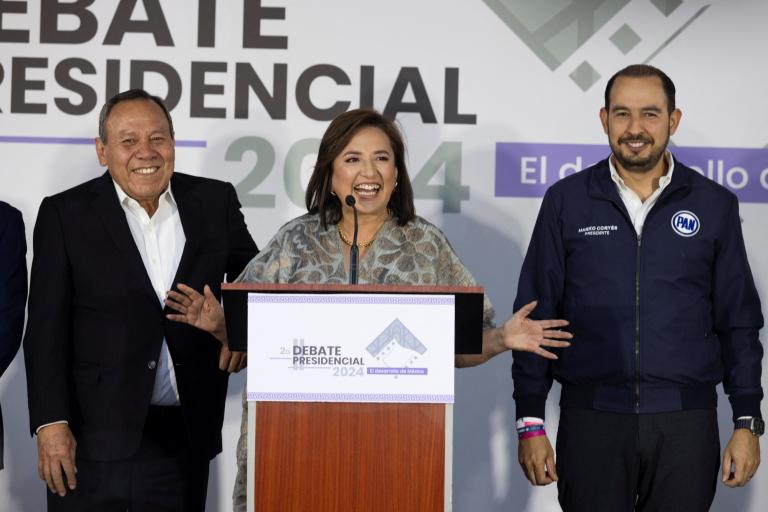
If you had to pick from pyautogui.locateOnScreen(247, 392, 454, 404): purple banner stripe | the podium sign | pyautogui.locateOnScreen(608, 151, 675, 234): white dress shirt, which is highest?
pyautogui.locateOnScreen(608, 151, 675, 234): white dress shirt

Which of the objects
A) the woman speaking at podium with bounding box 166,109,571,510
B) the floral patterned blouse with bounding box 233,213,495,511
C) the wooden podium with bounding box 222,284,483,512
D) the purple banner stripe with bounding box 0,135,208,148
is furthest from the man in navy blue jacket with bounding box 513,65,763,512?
the purple banner stripe with bounding box 0,135,208,148

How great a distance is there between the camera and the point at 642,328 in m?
3.22

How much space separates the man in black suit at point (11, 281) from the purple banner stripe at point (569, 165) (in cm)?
222

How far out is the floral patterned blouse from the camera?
315 centimetres

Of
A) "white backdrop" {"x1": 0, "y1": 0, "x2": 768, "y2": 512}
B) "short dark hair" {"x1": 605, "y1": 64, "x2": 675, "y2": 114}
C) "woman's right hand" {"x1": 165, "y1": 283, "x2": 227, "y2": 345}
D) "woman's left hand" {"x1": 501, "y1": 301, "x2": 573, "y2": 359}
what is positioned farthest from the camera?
"white backdrop" {"x1": 0, "y1": 0, "x2": 768, "y2": 512}

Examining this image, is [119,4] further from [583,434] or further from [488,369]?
[583,434]

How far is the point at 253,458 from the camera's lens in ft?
8.31

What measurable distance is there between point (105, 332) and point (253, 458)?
95cm

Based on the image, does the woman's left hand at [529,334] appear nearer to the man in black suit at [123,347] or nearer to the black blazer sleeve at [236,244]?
the man in black suit at [123,347]

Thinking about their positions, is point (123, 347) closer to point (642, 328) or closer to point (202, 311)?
point (202, 311)

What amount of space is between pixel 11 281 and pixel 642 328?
2038 mm

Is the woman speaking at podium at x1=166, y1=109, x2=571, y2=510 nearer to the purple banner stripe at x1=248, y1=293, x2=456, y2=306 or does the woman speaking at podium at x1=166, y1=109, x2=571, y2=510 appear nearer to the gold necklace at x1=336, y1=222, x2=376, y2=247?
the gold necklace at x1=336, y1=222, x2=376, y2=247

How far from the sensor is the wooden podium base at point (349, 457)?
8.27 feet

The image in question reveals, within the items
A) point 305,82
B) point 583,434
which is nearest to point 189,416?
point 583,434
